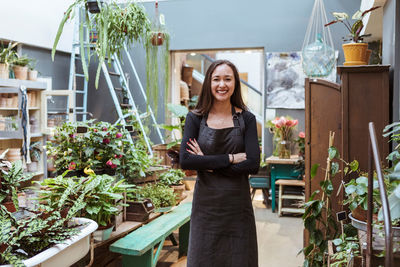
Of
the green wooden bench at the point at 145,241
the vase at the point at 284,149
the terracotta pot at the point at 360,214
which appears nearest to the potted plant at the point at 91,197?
the green wooden bench at the point at 145,241

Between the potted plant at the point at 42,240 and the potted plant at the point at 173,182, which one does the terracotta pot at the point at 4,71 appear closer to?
the potted plant at the point at 173,182

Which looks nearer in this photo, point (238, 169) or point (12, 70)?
point (238, 169)

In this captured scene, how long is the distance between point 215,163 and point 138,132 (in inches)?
206

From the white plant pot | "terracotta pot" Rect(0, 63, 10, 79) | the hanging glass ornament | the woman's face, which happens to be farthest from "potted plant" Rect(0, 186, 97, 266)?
"terracotta pot" Rect(0, 63, 10, 79)

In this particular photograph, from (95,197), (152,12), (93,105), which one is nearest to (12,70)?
(93,105)

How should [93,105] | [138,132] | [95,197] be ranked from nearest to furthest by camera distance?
[95,197] < [138,132] < [93,105]

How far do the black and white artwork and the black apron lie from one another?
4.48 metres

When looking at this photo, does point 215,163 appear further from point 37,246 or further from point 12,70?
point 12,70

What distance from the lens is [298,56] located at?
21.3 feet

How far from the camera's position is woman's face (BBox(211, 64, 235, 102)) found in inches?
86.9

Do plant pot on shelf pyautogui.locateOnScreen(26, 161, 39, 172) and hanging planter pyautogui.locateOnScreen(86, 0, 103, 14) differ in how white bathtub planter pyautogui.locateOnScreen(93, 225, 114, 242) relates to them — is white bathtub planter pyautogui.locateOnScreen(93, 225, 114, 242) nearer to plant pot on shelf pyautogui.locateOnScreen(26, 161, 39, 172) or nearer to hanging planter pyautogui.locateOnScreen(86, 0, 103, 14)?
hanging planter pyautogui.locateOnScreen(86, 0, 103, 14)

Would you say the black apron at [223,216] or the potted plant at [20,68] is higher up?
the potted plant at [20,68]

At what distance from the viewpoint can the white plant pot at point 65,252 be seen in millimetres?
1731

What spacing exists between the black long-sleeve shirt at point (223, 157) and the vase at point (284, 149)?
375 cm
